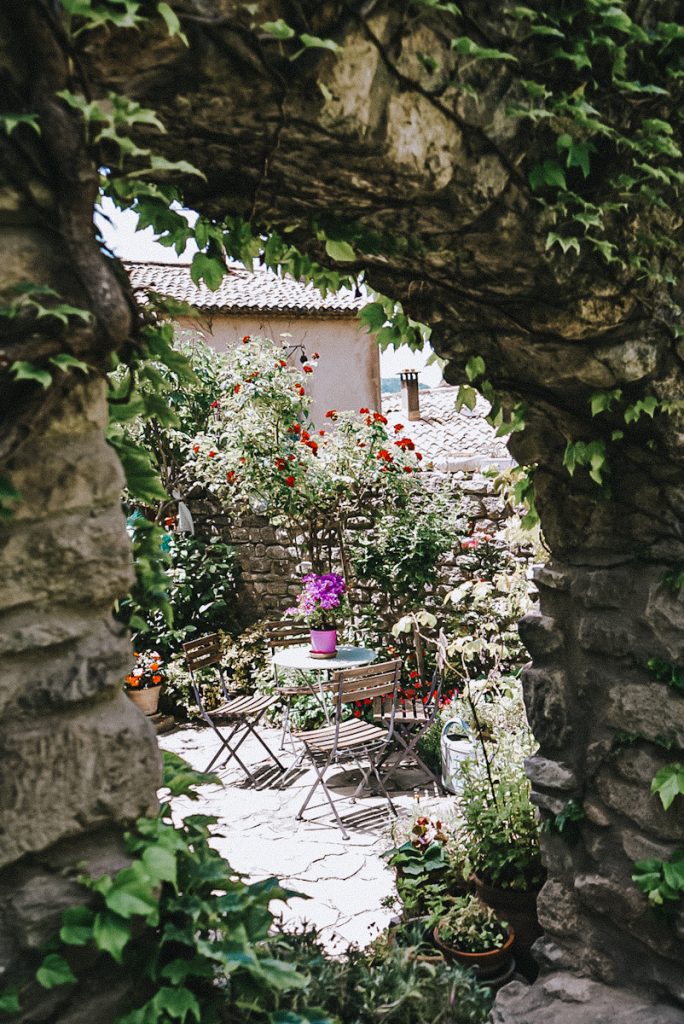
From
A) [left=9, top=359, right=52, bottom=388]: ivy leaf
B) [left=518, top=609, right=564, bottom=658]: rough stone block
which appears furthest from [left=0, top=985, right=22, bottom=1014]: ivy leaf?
[left=518, top=609, right=564, bottom=658]: rough stone block

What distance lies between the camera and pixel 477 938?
289cm

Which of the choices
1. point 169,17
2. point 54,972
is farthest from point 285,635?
point 169,17

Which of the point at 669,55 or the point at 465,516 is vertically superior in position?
the point at 669,55

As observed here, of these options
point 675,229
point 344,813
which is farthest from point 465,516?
point 675,229

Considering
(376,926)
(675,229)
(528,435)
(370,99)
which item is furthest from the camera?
(376,926)

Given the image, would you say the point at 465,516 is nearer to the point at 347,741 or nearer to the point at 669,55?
the point at 347,741

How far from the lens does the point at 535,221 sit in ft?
5.94

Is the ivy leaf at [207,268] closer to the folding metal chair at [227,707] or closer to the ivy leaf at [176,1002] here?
the ivy leaf at [176,1002]

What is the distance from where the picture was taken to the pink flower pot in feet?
16.9

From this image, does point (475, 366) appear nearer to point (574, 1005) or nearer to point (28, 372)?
point (28, 372)

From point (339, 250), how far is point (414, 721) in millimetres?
3758

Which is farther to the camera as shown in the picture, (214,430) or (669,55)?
(214,430)

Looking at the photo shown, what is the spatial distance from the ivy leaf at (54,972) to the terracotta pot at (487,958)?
1.90 m

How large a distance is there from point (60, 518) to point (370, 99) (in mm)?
964
